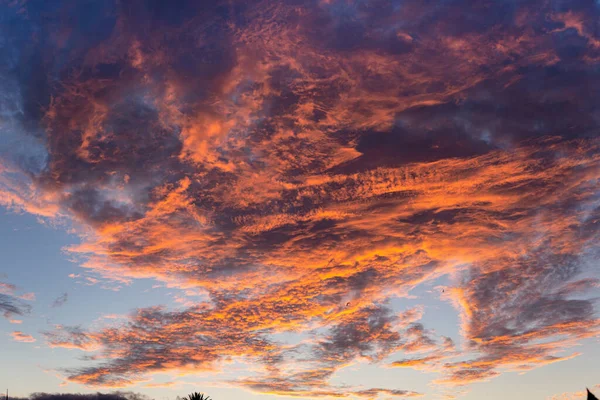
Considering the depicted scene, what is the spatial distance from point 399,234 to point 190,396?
37.5 meters

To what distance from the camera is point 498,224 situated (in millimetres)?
62375

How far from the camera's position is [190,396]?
7250 centimetres

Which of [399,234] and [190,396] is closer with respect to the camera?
[399,234]

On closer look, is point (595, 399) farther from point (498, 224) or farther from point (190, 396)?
point (190, 396)

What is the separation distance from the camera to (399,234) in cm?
6450

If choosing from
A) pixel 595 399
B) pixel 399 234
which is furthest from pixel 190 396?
pixel 595 399

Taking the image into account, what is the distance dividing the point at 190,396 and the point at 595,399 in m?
53.1

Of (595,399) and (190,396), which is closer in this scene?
(595,399)

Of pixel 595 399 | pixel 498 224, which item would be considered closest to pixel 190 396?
pixel 498 224

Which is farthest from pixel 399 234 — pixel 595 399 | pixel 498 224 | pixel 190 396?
pixel 190 396

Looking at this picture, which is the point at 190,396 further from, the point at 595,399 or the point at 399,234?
the point at 595,399

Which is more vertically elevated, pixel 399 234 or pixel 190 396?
pixel 399 234

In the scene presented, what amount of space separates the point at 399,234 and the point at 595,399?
104 feet

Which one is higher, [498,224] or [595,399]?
[498,224]
